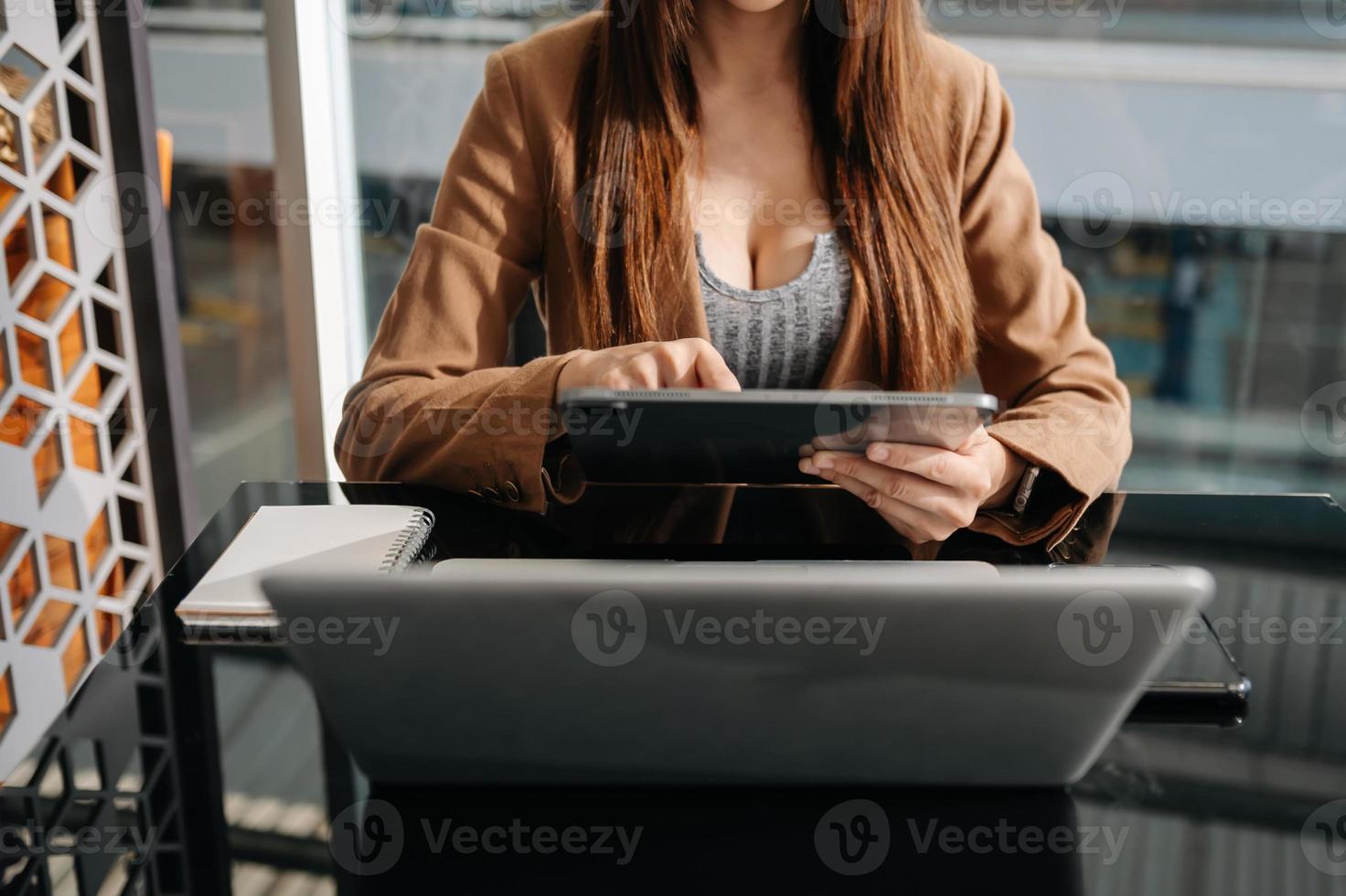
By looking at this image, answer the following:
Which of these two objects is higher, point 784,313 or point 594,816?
point 784,313

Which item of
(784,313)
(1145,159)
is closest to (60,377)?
(784,313)

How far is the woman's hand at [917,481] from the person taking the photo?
34.8 inches

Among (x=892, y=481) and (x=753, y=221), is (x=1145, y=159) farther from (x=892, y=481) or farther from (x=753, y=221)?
(x=892, y=481)

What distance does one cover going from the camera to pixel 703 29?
1370mm

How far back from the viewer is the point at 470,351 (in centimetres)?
125

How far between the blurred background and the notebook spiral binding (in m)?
1.55

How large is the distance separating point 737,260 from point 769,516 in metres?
0.47

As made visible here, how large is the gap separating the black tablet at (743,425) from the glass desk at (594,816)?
26 centimetres

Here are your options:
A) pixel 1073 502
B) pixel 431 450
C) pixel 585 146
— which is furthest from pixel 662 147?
pixel 1073 502

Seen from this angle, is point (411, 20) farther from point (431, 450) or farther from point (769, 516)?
point (769, 516)

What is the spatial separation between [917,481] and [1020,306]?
0.56 m

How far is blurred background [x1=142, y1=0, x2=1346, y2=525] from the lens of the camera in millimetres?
2477

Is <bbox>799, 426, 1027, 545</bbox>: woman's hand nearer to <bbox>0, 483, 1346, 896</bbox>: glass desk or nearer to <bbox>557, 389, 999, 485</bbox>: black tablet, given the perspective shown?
<bbox>557, 389, 999, 485</bbox>: black tablet

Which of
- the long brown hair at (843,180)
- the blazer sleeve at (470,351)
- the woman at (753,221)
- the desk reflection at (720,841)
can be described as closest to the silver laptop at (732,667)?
the desk reflection at (720,841)
